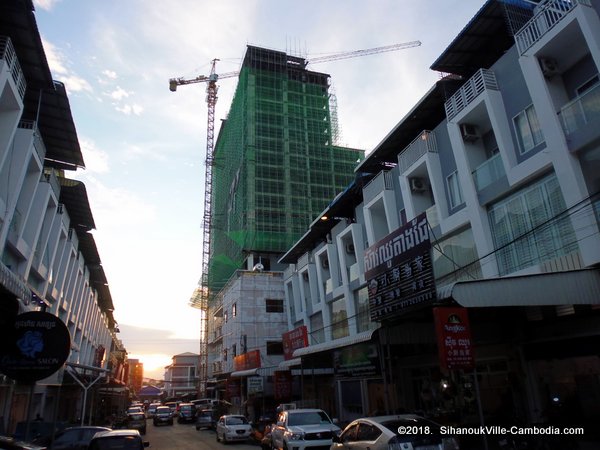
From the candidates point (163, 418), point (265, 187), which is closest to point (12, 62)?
point (163, 418)

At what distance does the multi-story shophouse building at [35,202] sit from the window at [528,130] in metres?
15.4

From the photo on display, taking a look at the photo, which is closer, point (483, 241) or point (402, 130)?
point (483, 241)

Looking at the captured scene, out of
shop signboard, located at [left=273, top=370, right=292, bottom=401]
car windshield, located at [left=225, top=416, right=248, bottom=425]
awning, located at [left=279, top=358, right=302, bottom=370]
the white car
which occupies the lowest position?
the white car

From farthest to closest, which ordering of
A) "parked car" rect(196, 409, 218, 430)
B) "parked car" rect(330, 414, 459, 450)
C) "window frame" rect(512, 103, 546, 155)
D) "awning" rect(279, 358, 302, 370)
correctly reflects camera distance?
"parked car" rect(196, 409, 218, 430) → "awning" rect(279, 358, 302, 370) → "window frame" rect(512, 103, 546, 155) → "parked car" rect(330, 414, 459, 450)

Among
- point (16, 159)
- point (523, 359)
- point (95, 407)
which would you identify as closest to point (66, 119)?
point (16, 159)

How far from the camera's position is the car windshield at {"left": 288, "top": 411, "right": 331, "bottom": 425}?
15.0 metres

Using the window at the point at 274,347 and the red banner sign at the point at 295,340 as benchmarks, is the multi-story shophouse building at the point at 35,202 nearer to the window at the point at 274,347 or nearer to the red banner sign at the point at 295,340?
the red banner sign at the point at 295,340

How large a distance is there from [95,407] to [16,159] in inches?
1309

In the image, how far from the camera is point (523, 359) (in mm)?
15734

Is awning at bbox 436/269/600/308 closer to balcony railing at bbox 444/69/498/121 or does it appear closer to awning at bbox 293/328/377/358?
awning at bbox 293/328/377/358

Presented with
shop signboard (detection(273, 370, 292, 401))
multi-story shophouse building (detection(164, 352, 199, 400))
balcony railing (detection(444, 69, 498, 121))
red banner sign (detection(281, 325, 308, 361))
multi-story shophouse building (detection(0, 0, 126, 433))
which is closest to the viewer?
multi-story shophouse building (detection(0, 0, 126, 433))

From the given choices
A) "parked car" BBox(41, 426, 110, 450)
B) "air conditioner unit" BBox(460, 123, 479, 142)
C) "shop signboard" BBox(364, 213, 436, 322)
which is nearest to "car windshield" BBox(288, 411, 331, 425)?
"shop signboard" BBox(364, 213, 436, 322)

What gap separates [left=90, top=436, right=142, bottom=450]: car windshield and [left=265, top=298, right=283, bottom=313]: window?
118 feet

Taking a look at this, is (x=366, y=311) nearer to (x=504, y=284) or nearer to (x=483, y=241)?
(x=483, y=241)
